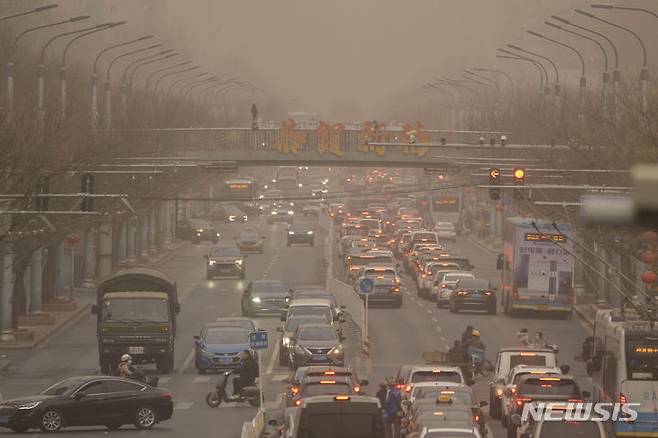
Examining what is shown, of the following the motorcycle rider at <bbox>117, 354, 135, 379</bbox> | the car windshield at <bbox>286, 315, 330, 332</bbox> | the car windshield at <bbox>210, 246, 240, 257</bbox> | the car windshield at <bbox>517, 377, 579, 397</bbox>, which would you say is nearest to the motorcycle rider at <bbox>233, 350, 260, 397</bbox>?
the motorcycle rider at <bbox>117, 354, 135, 379</bbox>

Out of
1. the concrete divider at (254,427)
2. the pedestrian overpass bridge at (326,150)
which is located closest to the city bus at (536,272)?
the pedestrian overpass bridge at (326,150)

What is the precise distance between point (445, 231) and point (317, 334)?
7641 cm

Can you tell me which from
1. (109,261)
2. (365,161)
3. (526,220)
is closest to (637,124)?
(526,220)

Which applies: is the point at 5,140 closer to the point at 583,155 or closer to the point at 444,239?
the point at 583,155

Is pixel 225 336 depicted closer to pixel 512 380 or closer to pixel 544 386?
pixel 512 380

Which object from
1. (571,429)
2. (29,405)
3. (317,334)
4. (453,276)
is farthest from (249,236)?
(571,429)

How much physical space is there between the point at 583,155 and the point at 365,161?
1599 inches

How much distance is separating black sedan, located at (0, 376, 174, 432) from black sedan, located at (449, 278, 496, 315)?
118ft

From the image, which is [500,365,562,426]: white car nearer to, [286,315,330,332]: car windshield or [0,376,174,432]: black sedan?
[0,376,174,432]: black sedan

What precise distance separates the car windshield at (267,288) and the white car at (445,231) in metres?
53.3

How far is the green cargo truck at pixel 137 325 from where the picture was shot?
51.9 meters

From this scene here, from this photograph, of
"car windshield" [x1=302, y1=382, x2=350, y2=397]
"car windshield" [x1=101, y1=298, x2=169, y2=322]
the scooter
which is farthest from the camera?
"car windshield" [x1=101, y1=298, x2=169, y2=322]

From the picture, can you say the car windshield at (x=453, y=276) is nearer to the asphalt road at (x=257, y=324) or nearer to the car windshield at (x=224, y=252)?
the asphalt road at (x=257, y=324)

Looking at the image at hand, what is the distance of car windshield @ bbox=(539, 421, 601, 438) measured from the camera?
88.7 ft
